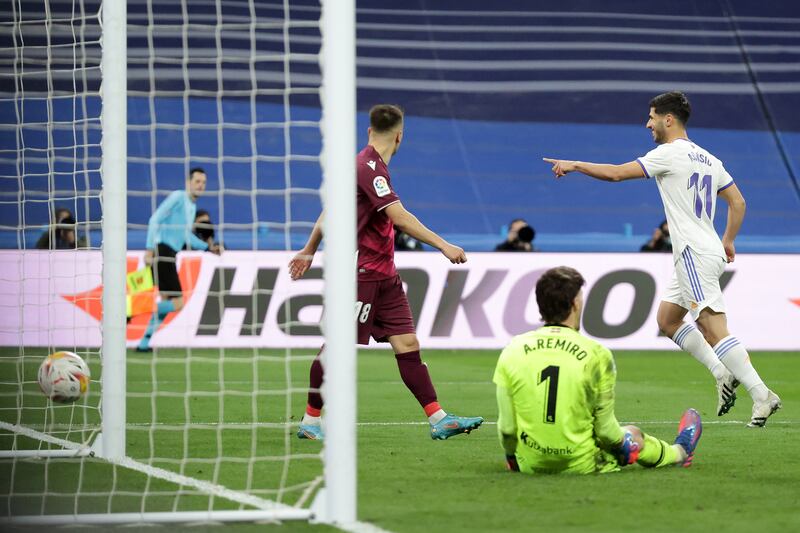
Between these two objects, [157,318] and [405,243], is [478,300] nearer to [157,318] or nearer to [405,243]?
[405,243]

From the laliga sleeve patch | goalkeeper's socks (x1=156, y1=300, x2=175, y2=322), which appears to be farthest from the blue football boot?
goalkeeper's socks (x1=156, y1=300, x2=175, y2=322)

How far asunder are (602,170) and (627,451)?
193cm

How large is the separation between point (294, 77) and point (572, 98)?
179 inches

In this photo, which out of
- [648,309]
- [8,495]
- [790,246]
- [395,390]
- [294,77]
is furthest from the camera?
[294,77]

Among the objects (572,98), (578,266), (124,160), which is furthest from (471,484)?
(572,98)

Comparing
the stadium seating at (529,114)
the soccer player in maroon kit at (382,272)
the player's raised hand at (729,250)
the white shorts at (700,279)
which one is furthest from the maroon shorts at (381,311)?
the stadium seating at (529,114)

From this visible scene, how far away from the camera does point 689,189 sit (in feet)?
25.1

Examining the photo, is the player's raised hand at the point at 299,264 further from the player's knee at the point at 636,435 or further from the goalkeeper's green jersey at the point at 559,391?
the player's knee at the point at 636,435

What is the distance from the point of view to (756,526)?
14.8 ft

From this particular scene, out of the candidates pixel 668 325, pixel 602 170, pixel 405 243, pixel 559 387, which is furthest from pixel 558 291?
pixel 405 243

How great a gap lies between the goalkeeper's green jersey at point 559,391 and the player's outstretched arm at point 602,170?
1513 millimetres

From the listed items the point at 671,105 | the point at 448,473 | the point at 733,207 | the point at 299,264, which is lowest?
the point at 448,473

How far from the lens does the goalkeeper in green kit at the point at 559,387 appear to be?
17.7 feet

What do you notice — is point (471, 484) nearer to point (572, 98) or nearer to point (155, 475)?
point (155, 475)
